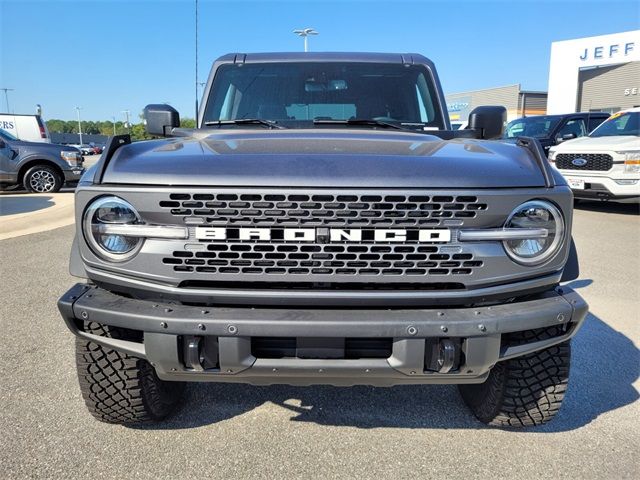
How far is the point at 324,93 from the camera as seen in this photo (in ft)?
12.0

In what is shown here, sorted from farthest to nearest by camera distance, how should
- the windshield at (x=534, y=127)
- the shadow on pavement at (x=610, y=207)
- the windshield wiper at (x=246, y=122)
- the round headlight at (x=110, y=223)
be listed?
the windshield at (x=534, y=127) → the shadow on pavement at (x=610, y=207) → the windshield wiper at (x=246, y=122) → the round headlight at (x=110, y=223)

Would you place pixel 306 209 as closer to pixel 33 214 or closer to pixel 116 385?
pixel 116 385

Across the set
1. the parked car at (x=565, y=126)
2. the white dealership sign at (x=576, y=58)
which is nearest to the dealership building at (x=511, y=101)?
the white dealership sign at (x=576, y=58)

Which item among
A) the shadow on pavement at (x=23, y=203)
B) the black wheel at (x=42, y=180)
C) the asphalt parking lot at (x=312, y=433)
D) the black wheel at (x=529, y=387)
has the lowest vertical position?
the asphalt parking lot at (x=312, y=433)

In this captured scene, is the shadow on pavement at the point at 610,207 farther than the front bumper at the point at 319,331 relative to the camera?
Yes

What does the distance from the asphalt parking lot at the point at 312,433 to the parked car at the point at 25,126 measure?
14850 millimetres

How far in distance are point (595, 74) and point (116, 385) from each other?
36.9 meters

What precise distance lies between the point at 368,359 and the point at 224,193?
2.77 feet

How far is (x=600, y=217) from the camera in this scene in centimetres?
962

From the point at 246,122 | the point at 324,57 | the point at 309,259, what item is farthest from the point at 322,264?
the point at 324,57

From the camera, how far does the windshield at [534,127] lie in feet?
42.2

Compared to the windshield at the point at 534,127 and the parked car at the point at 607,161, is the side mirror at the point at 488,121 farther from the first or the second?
the windshield at the point at 534,127

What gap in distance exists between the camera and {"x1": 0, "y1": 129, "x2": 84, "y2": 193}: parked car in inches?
469

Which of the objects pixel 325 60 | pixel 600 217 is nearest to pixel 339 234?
pixel 325 60
